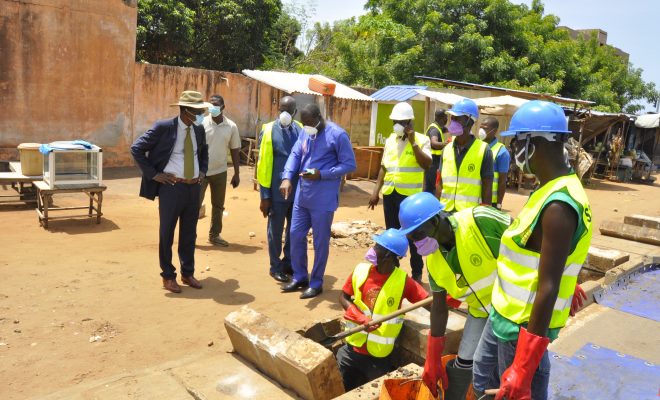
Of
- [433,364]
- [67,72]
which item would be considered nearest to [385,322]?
[433,364]

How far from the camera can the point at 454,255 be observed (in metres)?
2.67

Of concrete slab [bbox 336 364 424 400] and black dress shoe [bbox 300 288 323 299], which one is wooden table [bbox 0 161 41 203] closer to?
black dress shoe [bbox 300 288 323 299]

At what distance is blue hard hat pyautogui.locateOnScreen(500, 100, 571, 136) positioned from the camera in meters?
2.16

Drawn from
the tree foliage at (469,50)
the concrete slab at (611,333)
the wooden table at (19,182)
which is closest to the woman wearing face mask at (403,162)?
the concrete slab at (611,333)

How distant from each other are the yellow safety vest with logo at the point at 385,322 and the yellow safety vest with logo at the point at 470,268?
931mm

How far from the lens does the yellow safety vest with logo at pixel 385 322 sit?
12.0 feet

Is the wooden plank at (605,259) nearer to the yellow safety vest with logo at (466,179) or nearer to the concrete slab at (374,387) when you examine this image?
the yellow safety vest with logo at (466,179)

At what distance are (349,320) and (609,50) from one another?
89.8ft

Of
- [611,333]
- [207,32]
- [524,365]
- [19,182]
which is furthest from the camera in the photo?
[207,32]

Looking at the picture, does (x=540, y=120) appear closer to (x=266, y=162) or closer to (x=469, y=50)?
(x=266, y=162)

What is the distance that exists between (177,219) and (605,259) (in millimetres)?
4802

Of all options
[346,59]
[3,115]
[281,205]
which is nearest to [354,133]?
[346,59]

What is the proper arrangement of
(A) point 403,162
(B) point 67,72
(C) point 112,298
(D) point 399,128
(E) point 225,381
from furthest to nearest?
(B) point 67,72 → (A) point 403,162 → (D) point 399,128 → (C) point 112,298 → (E) point 225,381

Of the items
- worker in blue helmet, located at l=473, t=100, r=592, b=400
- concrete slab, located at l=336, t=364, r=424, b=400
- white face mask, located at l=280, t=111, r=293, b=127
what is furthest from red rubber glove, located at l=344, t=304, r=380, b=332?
white face mask, located at l=280, t=111, r=293, b=127
